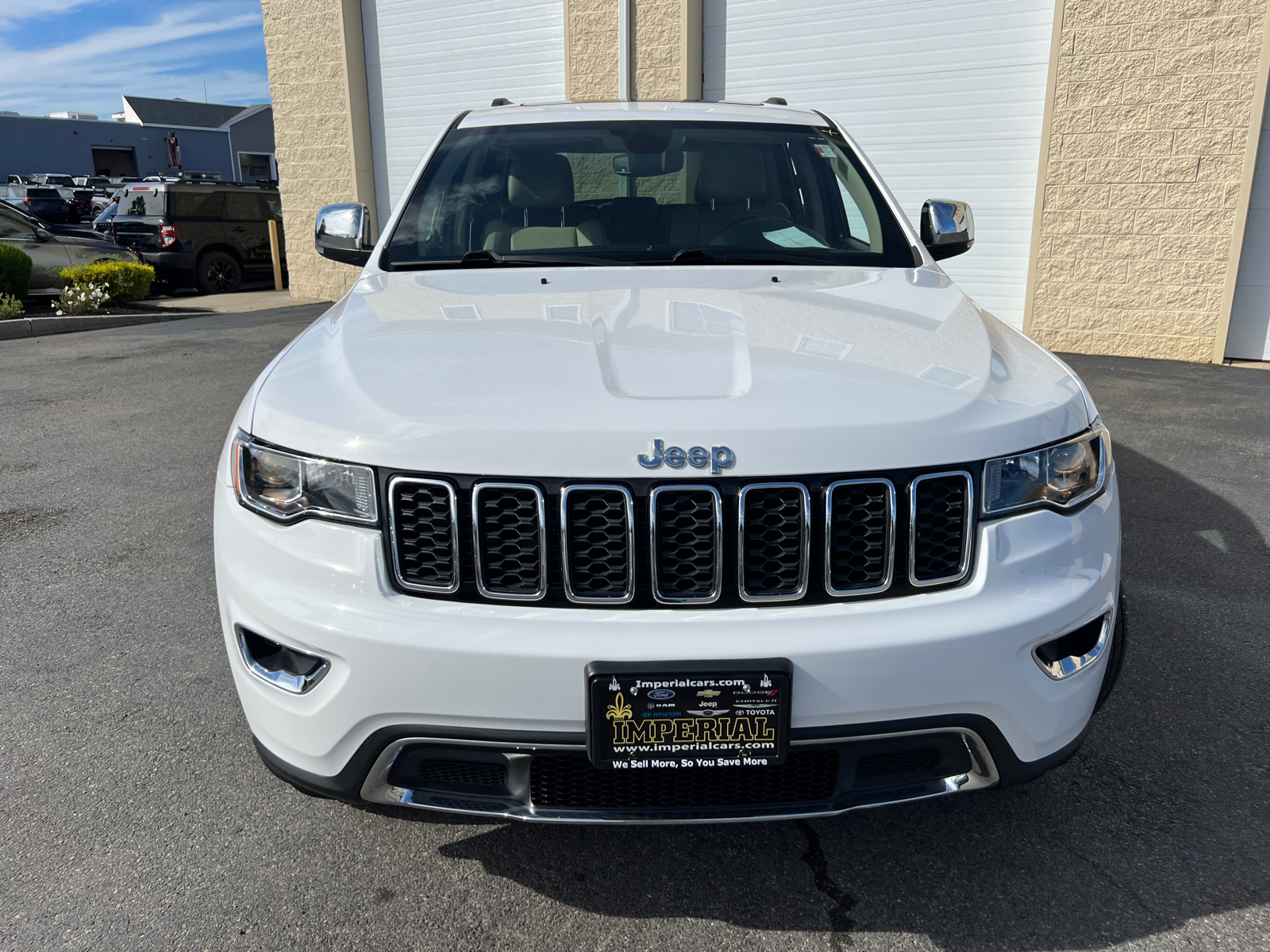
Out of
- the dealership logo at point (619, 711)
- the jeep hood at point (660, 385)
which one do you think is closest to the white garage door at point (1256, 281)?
the jeep hood at point (660, 385)

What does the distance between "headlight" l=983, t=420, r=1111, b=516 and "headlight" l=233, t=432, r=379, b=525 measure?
116cm

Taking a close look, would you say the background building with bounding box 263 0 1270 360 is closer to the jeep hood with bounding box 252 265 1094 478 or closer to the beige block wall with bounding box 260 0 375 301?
the beige block wall with bounding box 260 0 375 301

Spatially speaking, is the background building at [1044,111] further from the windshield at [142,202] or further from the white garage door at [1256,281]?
the windshield at [142,202]

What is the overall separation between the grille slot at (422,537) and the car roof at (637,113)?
215 cm

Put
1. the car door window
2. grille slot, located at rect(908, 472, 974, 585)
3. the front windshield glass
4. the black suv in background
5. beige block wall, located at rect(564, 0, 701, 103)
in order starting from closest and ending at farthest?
grille slot, located at rect(908, 472, 974, 585)
the front windshield glass
beige block wall, located at rect(564, 0, 701, 103)
the black suv in background
the car door window

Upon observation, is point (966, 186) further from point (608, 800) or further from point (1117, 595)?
point (608, 800)

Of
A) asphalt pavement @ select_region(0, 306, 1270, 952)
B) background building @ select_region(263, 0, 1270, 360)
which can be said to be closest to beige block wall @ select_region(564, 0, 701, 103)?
background building @ select_region(263, 0, 1270, 360)

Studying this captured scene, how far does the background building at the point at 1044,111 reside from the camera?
8.35 metres

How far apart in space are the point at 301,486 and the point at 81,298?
11.8 m

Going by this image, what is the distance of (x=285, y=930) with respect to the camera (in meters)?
1.96

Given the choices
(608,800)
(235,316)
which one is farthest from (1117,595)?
(235,316)

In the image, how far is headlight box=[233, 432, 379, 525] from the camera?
5.83 feet

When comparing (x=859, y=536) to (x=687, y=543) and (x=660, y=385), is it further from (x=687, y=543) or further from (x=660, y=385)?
(x=660, y=385)

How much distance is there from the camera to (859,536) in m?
1.76
